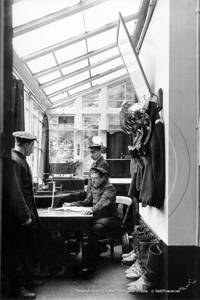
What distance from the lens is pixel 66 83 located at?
5672 millimetres

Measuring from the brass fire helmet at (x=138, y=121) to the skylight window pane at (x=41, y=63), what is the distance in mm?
2057

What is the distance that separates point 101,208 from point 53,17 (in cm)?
247

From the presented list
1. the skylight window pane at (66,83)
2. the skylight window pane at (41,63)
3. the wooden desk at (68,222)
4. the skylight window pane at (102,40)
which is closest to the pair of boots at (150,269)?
the wooden desk at (68,222)

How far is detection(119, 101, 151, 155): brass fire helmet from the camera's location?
2730 millimetres

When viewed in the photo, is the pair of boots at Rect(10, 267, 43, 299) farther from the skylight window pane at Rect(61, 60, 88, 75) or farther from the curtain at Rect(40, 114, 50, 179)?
the curtain at Rect(40, 114, 50, 179)

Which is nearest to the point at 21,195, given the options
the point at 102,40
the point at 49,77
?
the point at 102,40

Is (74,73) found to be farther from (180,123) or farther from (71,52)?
(180,123)

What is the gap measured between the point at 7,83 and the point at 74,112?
7.82m

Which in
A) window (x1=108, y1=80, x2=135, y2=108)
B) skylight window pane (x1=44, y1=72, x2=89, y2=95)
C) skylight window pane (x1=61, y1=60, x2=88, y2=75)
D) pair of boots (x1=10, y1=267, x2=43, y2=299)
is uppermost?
window (x1=108, y1=80, x2=135, y2=108)

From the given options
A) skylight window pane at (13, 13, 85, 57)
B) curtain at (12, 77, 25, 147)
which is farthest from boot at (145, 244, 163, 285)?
skylight window pane at (13, 13, 85, 57)

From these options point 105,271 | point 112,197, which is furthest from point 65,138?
point 105,271

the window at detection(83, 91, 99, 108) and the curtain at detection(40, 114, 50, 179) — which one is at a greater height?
the window at detection(83, 91, 99, 108)

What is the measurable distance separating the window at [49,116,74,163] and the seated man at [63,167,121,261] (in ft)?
15.0

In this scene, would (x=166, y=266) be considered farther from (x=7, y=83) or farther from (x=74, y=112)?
(x=74, y=112)
